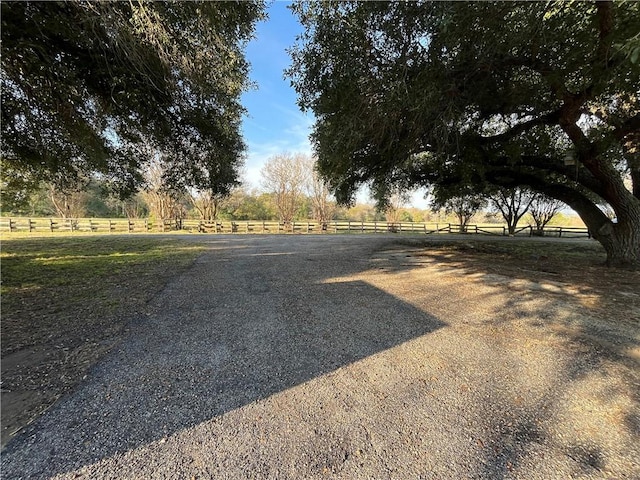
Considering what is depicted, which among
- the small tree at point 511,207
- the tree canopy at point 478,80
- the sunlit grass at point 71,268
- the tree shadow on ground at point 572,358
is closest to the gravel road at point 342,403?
the tree shadow on ground at point 572,358

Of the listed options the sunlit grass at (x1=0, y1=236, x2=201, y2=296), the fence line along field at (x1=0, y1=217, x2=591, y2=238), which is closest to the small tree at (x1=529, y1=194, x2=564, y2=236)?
the fence line along field at (x1=0, y1=217, x2=591, y2=238)

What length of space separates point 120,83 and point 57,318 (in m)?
3.27

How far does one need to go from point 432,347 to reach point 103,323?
140 inches

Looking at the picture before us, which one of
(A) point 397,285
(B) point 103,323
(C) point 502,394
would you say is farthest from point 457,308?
(B) point 103,323

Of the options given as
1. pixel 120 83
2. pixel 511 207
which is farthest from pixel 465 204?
pixel 120 83

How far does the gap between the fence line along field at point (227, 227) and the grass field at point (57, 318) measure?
16.7 metres

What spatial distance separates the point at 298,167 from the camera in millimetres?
28453

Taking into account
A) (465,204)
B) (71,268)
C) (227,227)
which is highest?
(465,204)

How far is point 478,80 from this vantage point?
5023mm

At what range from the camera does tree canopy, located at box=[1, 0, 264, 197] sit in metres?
3.15

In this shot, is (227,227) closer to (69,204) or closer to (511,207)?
(69,204)

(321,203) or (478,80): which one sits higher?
(478,80)

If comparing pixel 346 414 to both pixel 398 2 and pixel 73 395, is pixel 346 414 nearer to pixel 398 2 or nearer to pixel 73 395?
pixel 73 395

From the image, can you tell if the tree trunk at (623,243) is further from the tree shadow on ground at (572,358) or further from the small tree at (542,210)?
the small tree at (542,210)
